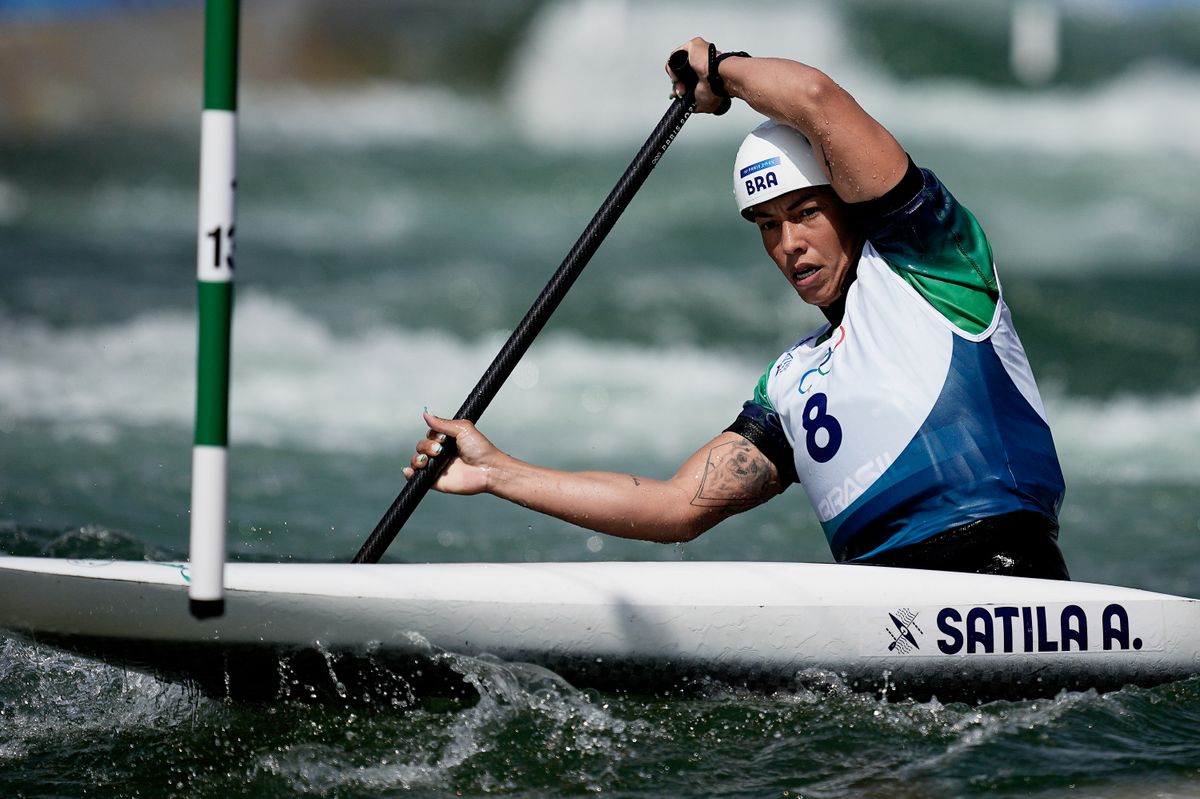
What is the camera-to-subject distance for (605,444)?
7.71 m

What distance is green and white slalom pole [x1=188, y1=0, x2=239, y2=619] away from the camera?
2.30 m

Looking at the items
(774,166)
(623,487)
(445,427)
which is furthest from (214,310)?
(774,166)

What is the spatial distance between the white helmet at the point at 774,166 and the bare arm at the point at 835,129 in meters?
0.05

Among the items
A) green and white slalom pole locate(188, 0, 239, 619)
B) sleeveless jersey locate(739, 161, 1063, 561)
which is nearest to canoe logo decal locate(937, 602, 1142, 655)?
sleeveless jersey locate(739, 161, 1063, 561)

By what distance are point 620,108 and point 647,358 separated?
10.3m

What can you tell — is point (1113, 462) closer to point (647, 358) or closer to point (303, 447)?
point (647, 358)

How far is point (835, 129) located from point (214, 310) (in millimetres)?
1372

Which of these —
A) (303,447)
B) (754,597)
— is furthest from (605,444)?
(754,597)

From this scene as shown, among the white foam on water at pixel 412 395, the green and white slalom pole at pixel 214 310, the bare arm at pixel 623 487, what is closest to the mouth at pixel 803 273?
the bare arm at pixel 623 487

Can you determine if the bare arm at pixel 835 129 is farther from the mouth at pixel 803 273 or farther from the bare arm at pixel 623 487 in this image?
the bare arm at pixel 623 487

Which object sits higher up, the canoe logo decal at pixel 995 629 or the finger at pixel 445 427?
the finger at pixel 445 427

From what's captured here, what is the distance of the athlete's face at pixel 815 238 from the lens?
123 inches

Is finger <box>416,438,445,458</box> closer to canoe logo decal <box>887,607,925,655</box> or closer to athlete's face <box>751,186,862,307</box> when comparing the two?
athlete's face <box>751,186,862,307</box>

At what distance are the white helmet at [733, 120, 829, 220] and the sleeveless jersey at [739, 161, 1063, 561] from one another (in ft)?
0.73
